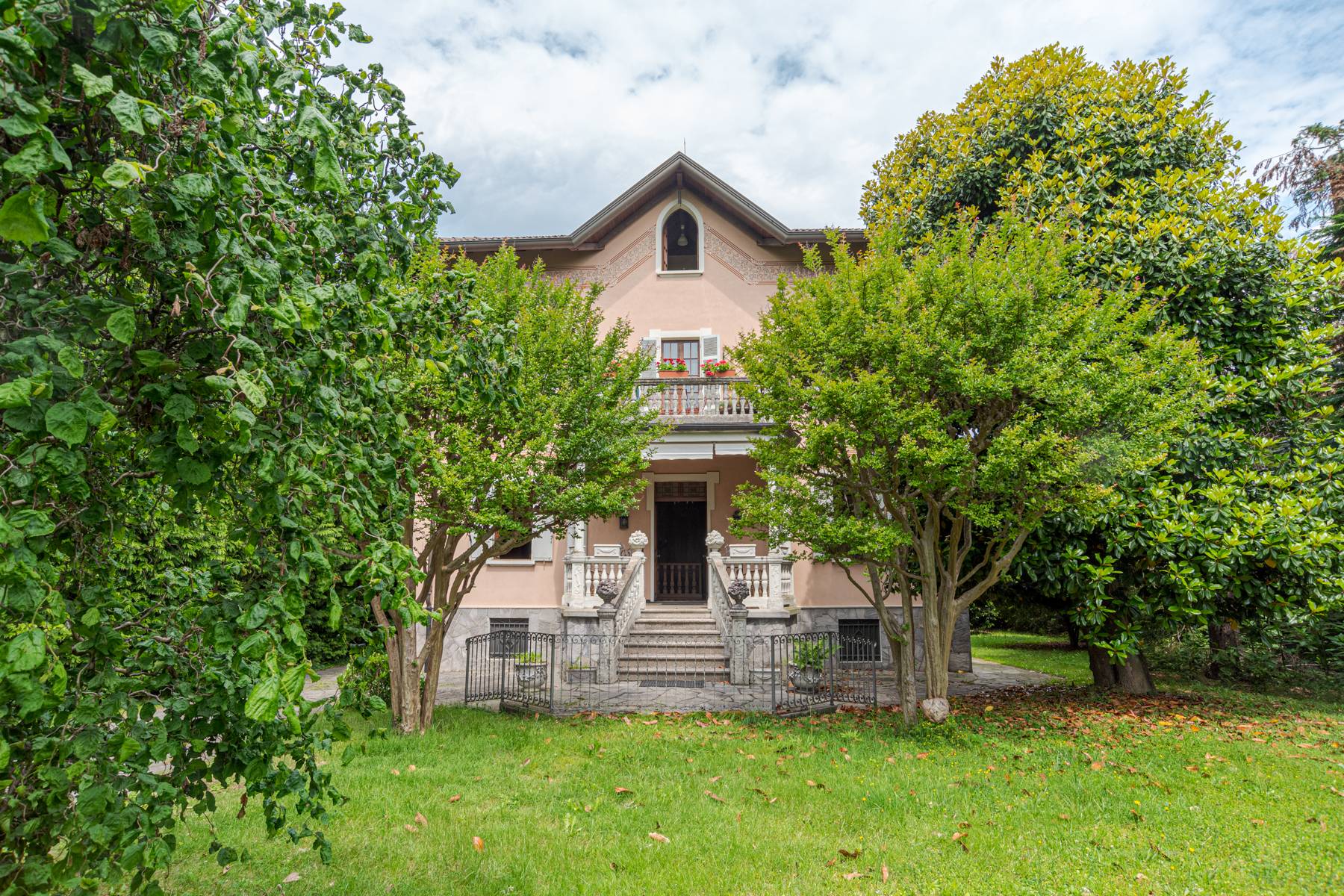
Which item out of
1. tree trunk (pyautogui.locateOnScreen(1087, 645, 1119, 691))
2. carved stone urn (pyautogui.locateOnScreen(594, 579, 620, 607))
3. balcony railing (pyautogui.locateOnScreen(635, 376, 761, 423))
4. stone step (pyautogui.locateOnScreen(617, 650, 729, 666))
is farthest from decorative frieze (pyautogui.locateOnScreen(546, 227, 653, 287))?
tree trunk (pyautogui.locateOnScreen(1087, 645, 1119, 691))

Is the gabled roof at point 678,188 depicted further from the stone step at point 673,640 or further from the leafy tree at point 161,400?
the leafy tree at point 161,400

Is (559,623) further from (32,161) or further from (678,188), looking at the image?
(32,161)

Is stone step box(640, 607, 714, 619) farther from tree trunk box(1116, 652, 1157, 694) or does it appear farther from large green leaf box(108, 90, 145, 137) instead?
large green leaf box(108, 90, 145, 137)

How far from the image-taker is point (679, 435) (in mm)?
15047

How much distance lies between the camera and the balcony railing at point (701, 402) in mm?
15125

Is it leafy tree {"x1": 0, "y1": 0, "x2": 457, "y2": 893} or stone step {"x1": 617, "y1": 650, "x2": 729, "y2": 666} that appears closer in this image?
leafy tree {"x1": 0, "y1": 0, "x2": 457, "y2": 893}

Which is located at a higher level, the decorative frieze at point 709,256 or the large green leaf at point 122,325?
the decorative frieze at point 709,256

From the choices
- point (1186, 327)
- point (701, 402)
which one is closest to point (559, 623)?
point (701, 402)

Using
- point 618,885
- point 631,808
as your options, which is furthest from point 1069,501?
point 618,885

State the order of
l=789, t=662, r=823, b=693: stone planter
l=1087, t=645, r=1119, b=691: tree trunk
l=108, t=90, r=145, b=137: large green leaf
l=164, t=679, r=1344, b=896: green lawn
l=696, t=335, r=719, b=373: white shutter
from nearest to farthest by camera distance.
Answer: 1. l=108, t=90, r=145, b=137: large green leaf
2. l=164, t=679, r=1344, b=896: green lawn
3. l=789, t=662, r=823, b=693: stone planter
4. l=1087, t=645, r=1119, b=691: tree trunk
5. l=696, t=335, r=719, b=373: white shutter

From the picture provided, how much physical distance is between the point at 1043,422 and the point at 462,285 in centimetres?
682

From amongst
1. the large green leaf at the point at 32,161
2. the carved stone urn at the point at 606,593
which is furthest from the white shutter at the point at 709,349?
the large green leaf at the point at 32,161

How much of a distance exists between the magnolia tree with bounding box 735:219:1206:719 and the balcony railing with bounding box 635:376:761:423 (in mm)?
5555

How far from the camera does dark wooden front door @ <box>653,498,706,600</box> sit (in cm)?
1719
